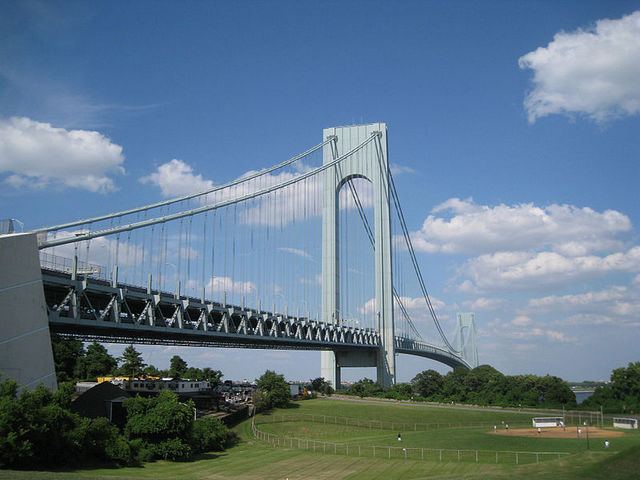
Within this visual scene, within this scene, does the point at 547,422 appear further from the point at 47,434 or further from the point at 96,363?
the point at 96,363

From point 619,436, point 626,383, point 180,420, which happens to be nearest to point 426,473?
point 180,420

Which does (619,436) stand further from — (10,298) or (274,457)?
(10,298)

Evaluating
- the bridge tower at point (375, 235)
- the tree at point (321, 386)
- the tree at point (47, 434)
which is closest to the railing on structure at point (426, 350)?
the bridge tower at point (375, 235)

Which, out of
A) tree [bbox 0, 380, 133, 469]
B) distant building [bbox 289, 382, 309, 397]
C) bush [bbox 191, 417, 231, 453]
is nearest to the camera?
tree [bbox 0, 380, 133, 469]

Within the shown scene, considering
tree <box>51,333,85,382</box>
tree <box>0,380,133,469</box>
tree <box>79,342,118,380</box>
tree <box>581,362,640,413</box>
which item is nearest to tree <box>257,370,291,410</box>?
tree <box>79,342,118,380</box>

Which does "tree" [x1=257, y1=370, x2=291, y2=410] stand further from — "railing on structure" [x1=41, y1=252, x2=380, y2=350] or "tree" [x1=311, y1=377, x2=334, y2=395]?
"tree" [x1=311, y1=377, x2=334, y2=395]

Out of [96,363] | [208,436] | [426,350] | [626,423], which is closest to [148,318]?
[208,436]
